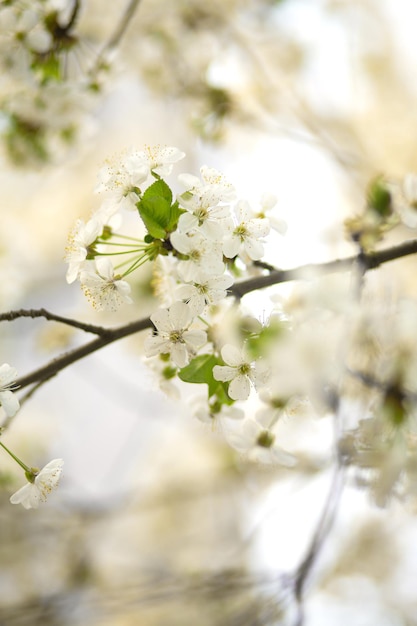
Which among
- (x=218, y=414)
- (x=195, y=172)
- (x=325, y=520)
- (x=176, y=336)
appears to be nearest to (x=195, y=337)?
(x=176, y=336)

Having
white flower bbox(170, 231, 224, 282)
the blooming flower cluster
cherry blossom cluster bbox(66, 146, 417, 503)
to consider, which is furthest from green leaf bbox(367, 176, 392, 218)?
white flower bbox(170, 231, 224, 282)

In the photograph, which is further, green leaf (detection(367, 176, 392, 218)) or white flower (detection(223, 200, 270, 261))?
green leaf (detection(367, 176, 392, 218))

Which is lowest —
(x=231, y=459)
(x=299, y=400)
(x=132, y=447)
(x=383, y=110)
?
(x=132, y=447)

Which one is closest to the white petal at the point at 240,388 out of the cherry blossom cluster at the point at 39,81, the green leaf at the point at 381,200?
the green leaf at the point at 381,200

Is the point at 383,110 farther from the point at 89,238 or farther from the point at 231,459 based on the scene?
the point at 89,238

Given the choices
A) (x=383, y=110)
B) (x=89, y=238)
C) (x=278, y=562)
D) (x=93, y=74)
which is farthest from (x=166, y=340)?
(x=383, y=110)

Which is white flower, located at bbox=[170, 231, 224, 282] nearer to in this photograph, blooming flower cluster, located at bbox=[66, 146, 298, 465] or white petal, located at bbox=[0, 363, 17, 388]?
blooming flower cluster, located at bbox=[66, 146, 298, 465]

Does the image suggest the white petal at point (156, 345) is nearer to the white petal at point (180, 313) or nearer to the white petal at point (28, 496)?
the white petal at point (180, 313)
